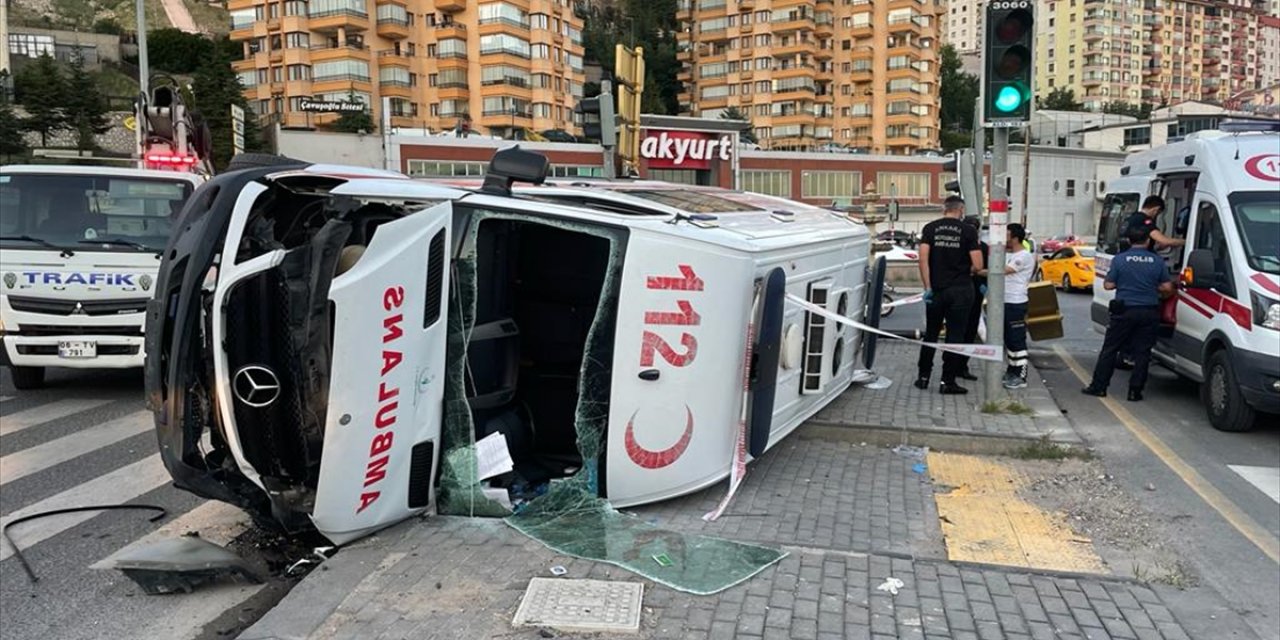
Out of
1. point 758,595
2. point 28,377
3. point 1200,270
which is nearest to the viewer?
point 758,595

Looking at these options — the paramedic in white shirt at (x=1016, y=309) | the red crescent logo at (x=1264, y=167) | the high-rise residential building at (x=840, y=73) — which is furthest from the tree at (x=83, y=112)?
the high-rise residential building at (x=840, y=73)

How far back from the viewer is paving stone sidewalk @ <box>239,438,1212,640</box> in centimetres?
346

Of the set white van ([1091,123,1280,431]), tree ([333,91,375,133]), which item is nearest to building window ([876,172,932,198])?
tree ([333,91,375,133])

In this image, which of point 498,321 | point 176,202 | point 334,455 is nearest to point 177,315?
point 334,455

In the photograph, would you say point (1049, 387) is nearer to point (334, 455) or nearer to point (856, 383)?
point (856, 383)

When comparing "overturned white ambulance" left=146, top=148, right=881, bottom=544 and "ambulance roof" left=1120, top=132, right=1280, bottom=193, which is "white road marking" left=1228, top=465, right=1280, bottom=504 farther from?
"overturned white ambulance" left=146, top=148, right=881, bottom=544

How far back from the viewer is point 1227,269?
764cm

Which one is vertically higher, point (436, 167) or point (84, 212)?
point (436, 167)

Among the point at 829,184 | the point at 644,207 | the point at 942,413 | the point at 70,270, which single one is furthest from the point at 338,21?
the point at 644,207

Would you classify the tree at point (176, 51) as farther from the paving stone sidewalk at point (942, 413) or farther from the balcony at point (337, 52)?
the paving stone sidewalk at point (942, 413)

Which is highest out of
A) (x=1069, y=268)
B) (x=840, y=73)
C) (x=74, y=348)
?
(x=840, y=73)

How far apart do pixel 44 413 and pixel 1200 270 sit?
1083cm

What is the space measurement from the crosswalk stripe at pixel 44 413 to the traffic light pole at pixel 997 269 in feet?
28.0

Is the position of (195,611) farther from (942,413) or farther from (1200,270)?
(1200,270)
